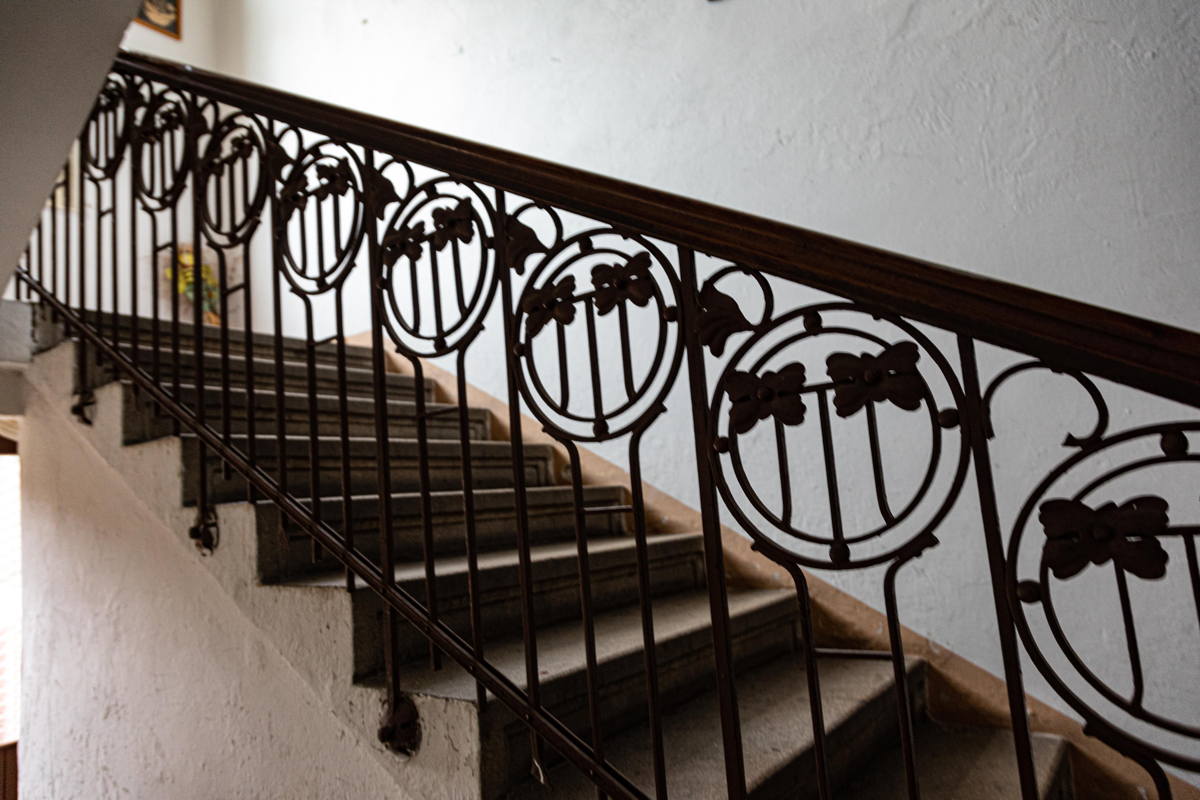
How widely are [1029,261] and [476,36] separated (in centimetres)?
267

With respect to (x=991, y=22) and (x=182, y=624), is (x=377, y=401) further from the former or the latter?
(x=991, y=22)

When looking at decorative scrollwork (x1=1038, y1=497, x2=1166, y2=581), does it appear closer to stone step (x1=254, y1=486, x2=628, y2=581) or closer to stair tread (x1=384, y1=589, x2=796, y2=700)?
stair tread (x1=384, y1=589, x2=796, y2=700)

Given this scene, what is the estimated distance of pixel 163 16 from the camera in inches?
197

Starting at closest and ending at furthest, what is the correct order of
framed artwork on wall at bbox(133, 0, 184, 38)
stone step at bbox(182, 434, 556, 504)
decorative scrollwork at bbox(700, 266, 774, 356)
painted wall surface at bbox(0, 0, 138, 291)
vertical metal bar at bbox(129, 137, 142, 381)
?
decorative scrollwork at bbox(700, 266, 774, 356)
painted wall surface at bbox(0, 0, 138, 291)
stone step at bbox(182, 434, 556, 504)
vertical metal bar at bbox(129, 137, 142, 381)
framed artwork on wall at bbox(133, 0, 184, 38)

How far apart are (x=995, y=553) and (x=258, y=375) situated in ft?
7.25

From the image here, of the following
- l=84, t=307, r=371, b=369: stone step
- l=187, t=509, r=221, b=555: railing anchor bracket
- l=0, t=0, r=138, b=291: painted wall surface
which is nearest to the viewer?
l=0, t=0, r=138, b=291: painted wall surface

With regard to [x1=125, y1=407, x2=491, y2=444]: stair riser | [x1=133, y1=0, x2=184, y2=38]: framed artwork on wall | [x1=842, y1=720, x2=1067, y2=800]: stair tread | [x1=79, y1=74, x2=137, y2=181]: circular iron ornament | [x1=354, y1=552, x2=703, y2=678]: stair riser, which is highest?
[x1=133, y1=0, x2=184, y2=38]: framed artwork on wall

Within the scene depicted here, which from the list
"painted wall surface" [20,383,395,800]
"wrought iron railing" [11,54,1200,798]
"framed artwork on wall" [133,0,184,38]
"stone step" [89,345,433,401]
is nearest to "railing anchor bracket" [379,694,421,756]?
"wrought iron railing" [11,54,1200,798]

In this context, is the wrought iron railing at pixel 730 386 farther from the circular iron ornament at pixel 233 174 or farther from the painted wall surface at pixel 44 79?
the painted wall surface at pixel 44 79

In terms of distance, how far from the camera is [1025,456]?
215cm

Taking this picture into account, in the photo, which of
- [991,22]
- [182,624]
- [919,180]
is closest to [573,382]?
[919,180]

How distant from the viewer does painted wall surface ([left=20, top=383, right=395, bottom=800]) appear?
1663mm

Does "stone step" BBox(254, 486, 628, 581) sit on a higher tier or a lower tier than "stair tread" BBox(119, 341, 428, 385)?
lower

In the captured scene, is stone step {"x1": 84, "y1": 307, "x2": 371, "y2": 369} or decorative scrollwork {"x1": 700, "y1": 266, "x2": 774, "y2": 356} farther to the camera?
stone step {"x1": 84, "y1": 307, "x2": 371, "y2": 369}
